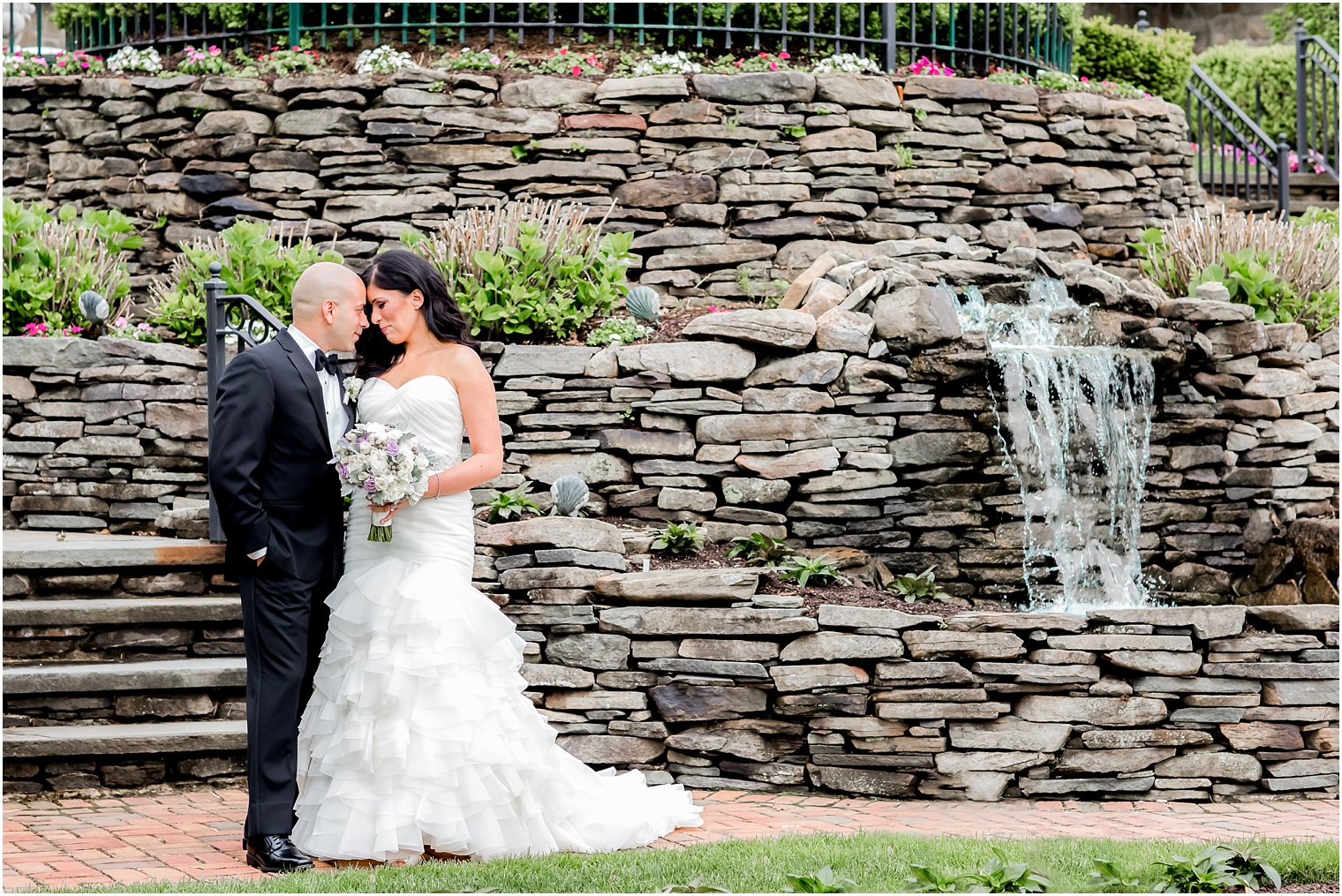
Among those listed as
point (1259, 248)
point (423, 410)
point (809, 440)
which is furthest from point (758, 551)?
point (1259, 248)

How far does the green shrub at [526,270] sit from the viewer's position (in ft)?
24.8

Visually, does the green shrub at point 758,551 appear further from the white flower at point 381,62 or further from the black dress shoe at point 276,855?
the white flower at point 381,62

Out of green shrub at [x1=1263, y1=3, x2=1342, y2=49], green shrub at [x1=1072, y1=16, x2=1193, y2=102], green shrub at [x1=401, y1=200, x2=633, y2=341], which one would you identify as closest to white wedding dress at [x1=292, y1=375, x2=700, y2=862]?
green shrub at [x1=401, y1=200, x2=633, y2=341]

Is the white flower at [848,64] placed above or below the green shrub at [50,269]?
above

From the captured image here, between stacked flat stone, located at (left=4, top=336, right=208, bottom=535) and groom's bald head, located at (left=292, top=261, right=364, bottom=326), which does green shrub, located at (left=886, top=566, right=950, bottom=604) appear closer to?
groom's bald head, located at (left=292, top=261, right=364, bottom=326)

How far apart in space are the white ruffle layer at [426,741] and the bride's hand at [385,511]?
0.17 meters

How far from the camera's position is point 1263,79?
16641mm

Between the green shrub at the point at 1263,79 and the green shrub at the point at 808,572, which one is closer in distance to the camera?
the green shrub at the point at 808,572

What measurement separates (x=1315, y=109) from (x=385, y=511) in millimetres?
13420

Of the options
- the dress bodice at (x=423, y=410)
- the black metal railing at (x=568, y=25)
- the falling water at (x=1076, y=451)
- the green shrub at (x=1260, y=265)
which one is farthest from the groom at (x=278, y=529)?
the green shrub at (x=1260, y=265)

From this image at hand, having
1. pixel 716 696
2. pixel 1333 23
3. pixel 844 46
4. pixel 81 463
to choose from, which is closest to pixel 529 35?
pixel 844 46

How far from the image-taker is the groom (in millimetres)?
4520

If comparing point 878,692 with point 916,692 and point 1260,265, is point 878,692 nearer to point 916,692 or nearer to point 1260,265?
point 916,692

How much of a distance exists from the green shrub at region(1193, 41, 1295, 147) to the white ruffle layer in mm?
14868
